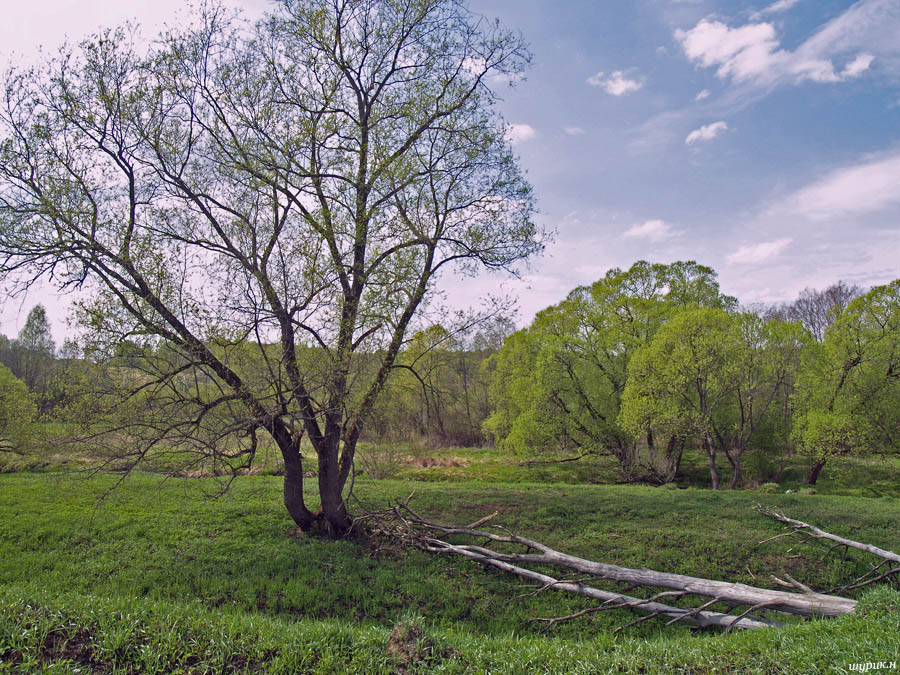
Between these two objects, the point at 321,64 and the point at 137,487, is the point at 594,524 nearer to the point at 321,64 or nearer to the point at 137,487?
the point at 321,64

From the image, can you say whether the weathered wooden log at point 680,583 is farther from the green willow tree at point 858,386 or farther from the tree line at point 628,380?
the green willow tree at point 858,386

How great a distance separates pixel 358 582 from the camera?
7.93 meters

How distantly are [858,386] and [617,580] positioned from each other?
18.9 metres

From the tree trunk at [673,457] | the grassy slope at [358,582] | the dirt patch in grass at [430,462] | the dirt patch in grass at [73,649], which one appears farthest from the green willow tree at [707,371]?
the dirt patch in grass at [73,649]

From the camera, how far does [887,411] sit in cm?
1897

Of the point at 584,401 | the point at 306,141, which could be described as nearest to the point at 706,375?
the point at 584,401

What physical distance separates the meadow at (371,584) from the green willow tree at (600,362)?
7895mm

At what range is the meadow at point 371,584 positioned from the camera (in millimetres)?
4105

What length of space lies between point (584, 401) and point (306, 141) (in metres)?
20.1

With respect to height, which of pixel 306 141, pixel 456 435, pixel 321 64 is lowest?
pixel 456 435

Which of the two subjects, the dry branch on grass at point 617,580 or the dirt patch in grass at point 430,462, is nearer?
the dry branch on grass at point 617,580

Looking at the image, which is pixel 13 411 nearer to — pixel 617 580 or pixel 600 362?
pixel 617 580

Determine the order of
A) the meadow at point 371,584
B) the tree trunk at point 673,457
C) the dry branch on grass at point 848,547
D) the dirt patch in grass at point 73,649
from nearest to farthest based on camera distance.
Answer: the dirt patch in grass at point 73,649
the meadow at point 371,584
the dry branch on grass at point 848,547
the tree trunk at point 673,457

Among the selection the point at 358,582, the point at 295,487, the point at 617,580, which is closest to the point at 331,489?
the point at 295,487
